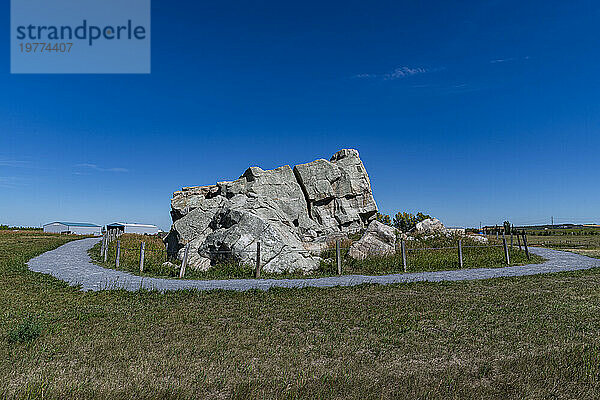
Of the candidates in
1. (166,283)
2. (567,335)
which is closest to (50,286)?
(166,283)

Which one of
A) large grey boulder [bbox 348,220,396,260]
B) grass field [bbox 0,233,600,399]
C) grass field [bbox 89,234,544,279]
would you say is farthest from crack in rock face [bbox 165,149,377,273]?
grass field [bbox 0,233,600,399]

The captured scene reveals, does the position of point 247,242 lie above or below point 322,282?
above

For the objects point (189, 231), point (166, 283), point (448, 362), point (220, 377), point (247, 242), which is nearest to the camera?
point (220, 377)

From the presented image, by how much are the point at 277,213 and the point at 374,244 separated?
7742 mm

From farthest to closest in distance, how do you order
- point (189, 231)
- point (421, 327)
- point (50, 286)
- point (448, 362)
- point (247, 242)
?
point (189, 231), point (247, 242), point (50, 286), point (421, 327), point (448, 362)

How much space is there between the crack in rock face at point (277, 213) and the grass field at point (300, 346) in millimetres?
7101

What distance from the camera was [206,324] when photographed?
834cm

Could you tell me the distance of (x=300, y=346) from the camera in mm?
6867

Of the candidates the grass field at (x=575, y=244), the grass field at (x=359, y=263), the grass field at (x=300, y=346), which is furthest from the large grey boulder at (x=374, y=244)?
the grass field at (x=575, y=244)

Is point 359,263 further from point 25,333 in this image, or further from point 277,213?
point 25,333

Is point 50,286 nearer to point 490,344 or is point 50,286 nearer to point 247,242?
point 247,242

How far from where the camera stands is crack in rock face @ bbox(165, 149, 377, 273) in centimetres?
1875

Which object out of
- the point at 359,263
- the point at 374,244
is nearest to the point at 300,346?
the point at 359,263

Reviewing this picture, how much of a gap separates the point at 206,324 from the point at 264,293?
12.9 ft
